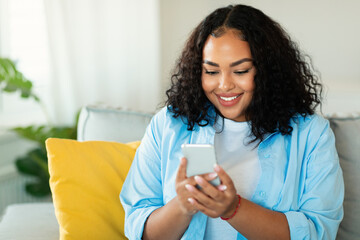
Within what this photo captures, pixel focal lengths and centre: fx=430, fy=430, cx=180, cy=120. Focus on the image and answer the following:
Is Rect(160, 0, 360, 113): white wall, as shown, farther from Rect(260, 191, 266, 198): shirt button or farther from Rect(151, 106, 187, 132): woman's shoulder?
Rect(260, 191, 266, 198): shirt button

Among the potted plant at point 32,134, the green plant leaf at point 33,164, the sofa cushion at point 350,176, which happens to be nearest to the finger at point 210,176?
the sofa cushion at point 350,176

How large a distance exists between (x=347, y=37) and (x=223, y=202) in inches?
86.2

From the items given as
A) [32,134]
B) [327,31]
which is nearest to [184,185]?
[32,134]

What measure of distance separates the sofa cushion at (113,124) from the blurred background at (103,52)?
0.86m

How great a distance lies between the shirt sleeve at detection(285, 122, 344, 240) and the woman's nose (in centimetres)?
30

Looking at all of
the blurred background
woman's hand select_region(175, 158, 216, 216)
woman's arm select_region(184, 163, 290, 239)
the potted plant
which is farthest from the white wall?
woman's hand select_region(175, 158, 216, 216)

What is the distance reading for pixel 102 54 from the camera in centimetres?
272

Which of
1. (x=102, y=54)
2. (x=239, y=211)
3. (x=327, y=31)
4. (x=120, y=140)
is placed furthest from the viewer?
(x=327, y=31)

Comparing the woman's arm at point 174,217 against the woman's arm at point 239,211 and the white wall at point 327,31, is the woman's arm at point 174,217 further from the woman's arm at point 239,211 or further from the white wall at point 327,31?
the white wall at point 327,31

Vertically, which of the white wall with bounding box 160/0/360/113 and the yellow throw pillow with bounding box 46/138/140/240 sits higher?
the white wall with bounding box 160/0/360/113

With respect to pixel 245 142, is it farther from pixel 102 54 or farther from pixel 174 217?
pixel 102 54

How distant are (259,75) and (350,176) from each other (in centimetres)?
51

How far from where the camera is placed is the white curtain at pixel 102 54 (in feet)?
8.28

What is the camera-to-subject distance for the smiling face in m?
1.14
